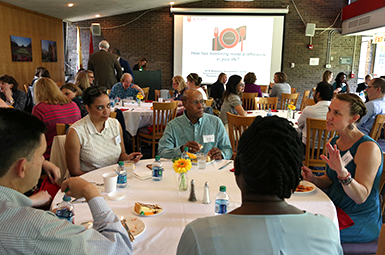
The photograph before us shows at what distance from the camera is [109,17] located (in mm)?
11234

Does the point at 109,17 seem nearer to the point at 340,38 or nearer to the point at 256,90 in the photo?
the point at 256,90

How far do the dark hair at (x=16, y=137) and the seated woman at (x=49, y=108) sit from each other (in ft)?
8.18

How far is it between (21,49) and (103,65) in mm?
2618

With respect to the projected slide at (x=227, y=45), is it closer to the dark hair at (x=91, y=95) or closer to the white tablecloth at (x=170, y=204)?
the dark hair at (x=91, y=95)

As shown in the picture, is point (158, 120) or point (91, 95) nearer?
point (91, 95)

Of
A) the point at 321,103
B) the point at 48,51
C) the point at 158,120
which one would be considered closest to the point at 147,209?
the point at 321,103

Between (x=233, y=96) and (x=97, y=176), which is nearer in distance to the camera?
(x=97, y=176)

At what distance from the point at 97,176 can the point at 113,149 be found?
1.66 ft

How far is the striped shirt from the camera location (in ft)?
2.95

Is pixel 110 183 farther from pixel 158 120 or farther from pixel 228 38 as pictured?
pixel 228 38

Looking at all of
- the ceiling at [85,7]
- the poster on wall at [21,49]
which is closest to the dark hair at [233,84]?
the ceiling at [85,7]

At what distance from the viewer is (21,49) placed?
335 inches

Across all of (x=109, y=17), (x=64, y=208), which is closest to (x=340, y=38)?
(x=109, y=17)

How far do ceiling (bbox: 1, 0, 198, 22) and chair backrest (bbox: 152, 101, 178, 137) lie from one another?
5154mm
